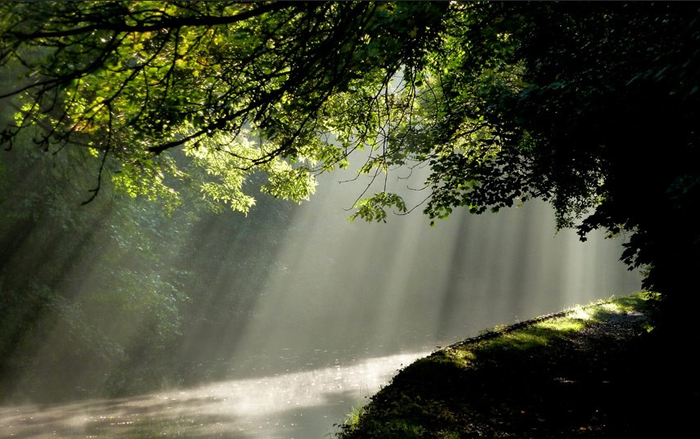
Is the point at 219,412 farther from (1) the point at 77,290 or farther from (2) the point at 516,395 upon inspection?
(1) the point at 77,290

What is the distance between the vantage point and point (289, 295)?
118 ft

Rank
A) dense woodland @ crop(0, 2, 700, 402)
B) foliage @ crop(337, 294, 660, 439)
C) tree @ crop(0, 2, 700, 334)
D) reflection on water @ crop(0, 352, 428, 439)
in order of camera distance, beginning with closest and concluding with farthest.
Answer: tree @ crop(0, 2, 700, 334), dense woodland @ crop(0, 2, 700, 402), foliage @ crop(337, 294, 660, 439), reflection on water @ crop(0, 352, 428, 439)

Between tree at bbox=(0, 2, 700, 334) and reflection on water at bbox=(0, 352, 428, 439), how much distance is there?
21.5ft

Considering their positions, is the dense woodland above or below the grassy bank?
above

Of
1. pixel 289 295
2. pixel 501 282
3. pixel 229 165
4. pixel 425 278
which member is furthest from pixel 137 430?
pixel 501 282

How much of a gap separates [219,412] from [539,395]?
9522 mm

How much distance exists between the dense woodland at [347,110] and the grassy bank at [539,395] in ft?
3.43

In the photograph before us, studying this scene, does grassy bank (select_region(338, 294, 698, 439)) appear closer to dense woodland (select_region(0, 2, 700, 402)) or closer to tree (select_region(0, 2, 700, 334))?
dense woodland (select_region(0, 2, 700, 402))

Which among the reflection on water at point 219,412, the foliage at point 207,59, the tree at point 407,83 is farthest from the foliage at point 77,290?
the foliage at point 207,59

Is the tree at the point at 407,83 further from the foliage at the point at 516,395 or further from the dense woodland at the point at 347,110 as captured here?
the foliage at the point at 516,395

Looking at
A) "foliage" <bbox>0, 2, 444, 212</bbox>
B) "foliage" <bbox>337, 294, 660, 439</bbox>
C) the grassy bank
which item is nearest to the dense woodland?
"foliage" <bbox>0, 2, 444, 212</bbox>

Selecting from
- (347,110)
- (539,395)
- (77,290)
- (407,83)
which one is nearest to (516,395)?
(539,395)

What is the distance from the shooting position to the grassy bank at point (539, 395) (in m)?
5.36

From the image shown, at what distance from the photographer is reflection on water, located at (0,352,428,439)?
11.0m
